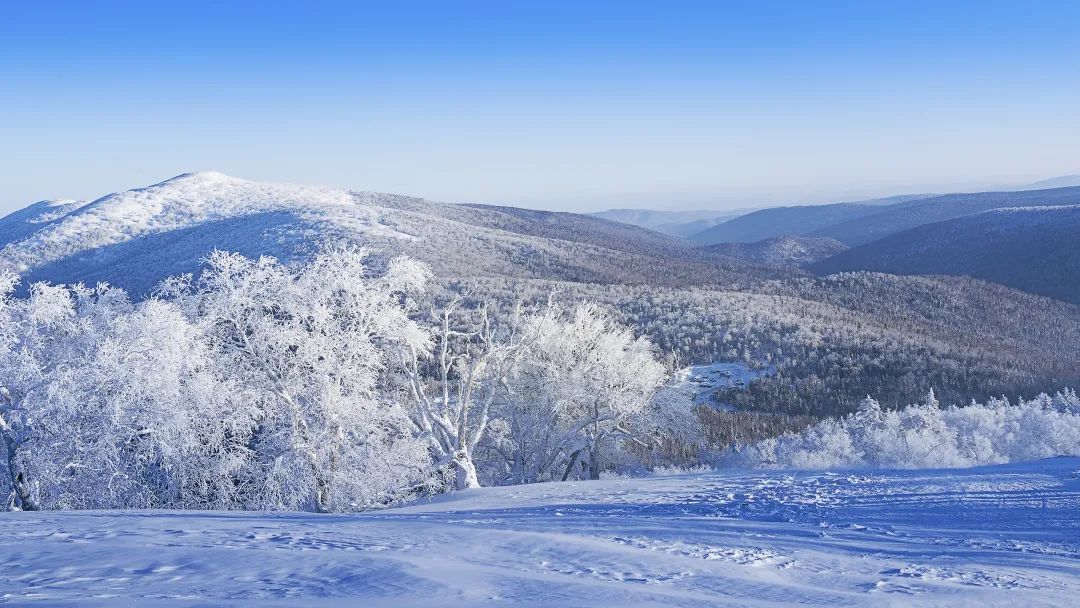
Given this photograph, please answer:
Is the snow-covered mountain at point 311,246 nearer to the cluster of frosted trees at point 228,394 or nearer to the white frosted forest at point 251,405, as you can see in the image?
the white frosted forest at point 251,405

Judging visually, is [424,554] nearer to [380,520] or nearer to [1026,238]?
[380,520]

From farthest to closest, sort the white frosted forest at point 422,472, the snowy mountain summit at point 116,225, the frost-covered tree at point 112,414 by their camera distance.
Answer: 1. the snowy mountain summit at point 116,225
2. the frost-covered tree at point 112,414
3. the white frosted forest at point 422,472

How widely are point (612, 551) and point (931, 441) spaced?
2023 centimetres

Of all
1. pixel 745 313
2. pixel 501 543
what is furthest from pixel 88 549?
pixel 745 313

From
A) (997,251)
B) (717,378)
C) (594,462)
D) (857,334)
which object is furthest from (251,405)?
(997,251)

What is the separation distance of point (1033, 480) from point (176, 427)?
1751 cm

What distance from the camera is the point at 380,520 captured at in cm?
1002

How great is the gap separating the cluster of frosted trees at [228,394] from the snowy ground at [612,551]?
5.42m

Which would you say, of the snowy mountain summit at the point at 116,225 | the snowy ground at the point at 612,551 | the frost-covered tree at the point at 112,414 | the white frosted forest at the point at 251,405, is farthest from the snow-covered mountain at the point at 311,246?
the snowy ground at the point at 612,551

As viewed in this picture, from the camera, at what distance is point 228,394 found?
15.8 meters

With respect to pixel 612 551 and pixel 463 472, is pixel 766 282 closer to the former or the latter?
pixel 463 472

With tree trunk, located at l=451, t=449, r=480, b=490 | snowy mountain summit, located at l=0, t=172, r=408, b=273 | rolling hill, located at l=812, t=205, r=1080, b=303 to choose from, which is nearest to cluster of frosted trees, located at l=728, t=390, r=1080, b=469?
tree trunk, located at l=451, t=449, r=480, b=490

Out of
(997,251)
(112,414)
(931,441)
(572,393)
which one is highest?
(112,414)

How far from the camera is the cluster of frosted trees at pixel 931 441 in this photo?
21.6 metres
